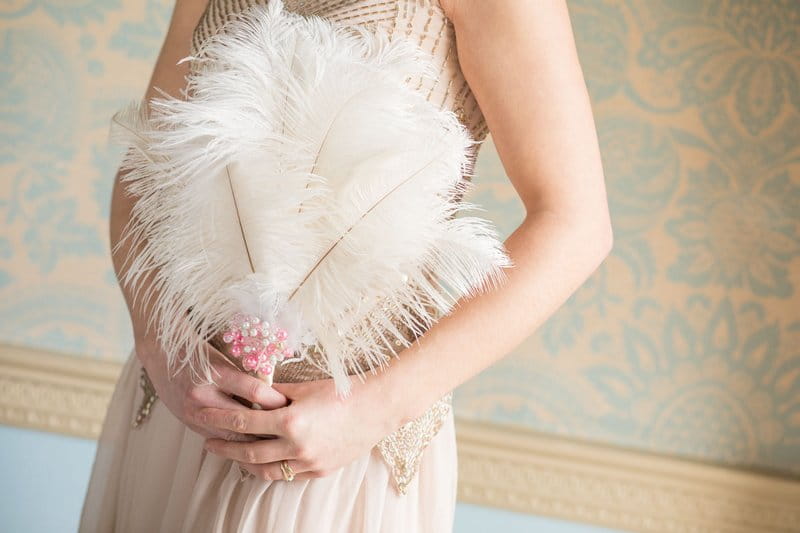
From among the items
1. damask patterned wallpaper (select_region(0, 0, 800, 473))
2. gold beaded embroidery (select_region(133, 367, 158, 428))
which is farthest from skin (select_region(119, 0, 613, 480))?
damask patterned wallpaper (select_region(0, 0, 800, 473))

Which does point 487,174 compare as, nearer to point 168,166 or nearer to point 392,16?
point 392,16

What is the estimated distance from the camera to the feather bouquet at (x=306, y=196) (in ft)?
1.96

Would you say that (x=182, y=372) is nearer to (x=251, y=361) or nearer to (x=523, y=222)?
(x=251, y=361)

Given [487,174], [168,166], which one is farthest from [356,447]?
[487,174]

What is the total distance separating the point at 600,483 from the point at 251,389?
1344 mm

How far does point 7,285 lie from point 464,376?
1537 millimetres

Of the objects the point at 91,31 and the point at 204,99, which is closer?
the point at 204,99

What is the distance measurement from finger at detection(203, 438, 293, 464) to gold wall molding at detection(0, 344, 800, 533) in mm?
1169

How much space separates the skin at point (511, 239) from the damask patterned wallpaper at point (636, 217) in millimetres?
1009

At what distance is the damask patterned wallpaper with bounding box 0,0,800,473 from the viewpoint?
1.75 metres

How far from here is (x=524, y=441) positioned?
5.98 ft

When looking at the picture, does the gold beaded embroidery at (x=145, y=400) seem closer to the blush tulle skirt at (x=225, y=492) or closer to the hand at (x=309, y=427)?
the blush tulle skirt at (x=225, y=492)

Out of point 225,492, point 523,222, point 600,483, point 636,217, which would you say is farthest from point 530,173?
point 600,483

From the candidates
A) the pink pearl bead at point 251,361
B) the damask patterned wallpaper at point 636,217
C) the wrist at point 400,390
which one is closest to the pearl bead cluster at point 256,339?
the pink pearl bead at point 251,361
